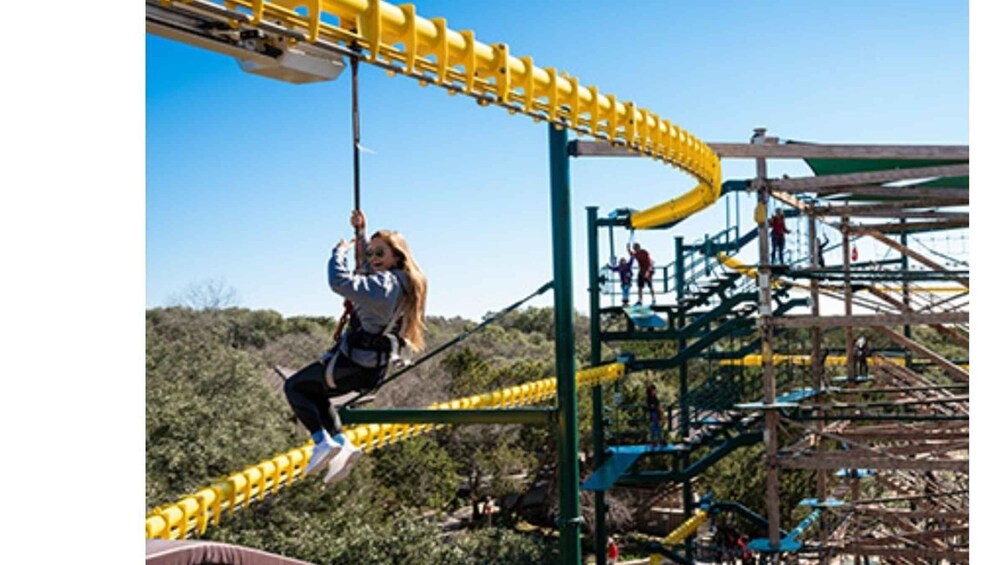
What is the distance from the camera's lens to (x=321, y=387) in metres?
3.26

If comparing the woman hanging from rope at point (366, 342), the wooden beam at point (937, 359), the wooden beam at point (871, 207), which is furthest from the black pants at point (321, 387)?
the wooden beam at point (871, 207)

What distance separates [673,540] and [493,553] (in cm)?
285

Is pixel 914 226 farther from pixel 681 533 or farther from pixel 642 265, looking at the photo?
pixel 681 533

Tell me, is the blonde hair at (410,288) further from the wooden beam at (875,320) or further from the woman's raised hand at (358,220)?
the wooden beam at (875,320)

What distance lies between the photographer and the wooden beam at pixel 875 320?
26.9ft

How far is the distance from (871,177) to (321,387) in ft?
21.8

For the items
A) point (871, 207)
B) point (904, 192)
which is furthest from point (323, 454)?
point (871, 207)

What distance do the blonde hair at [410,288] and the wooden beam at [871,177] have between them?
6254 millimetres

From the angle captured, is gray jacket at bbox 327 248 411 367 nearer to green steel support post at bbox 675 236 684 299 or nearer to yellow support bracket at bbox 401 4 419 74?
yellow support bracket at bbox 401 4 419 74

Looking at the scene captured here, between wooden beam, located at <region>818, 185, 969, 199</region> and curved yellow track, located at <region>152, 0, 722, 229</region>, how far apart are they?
3602 millimetres

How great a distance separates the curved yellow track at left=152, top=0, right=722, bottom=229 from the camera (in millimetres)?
2961
